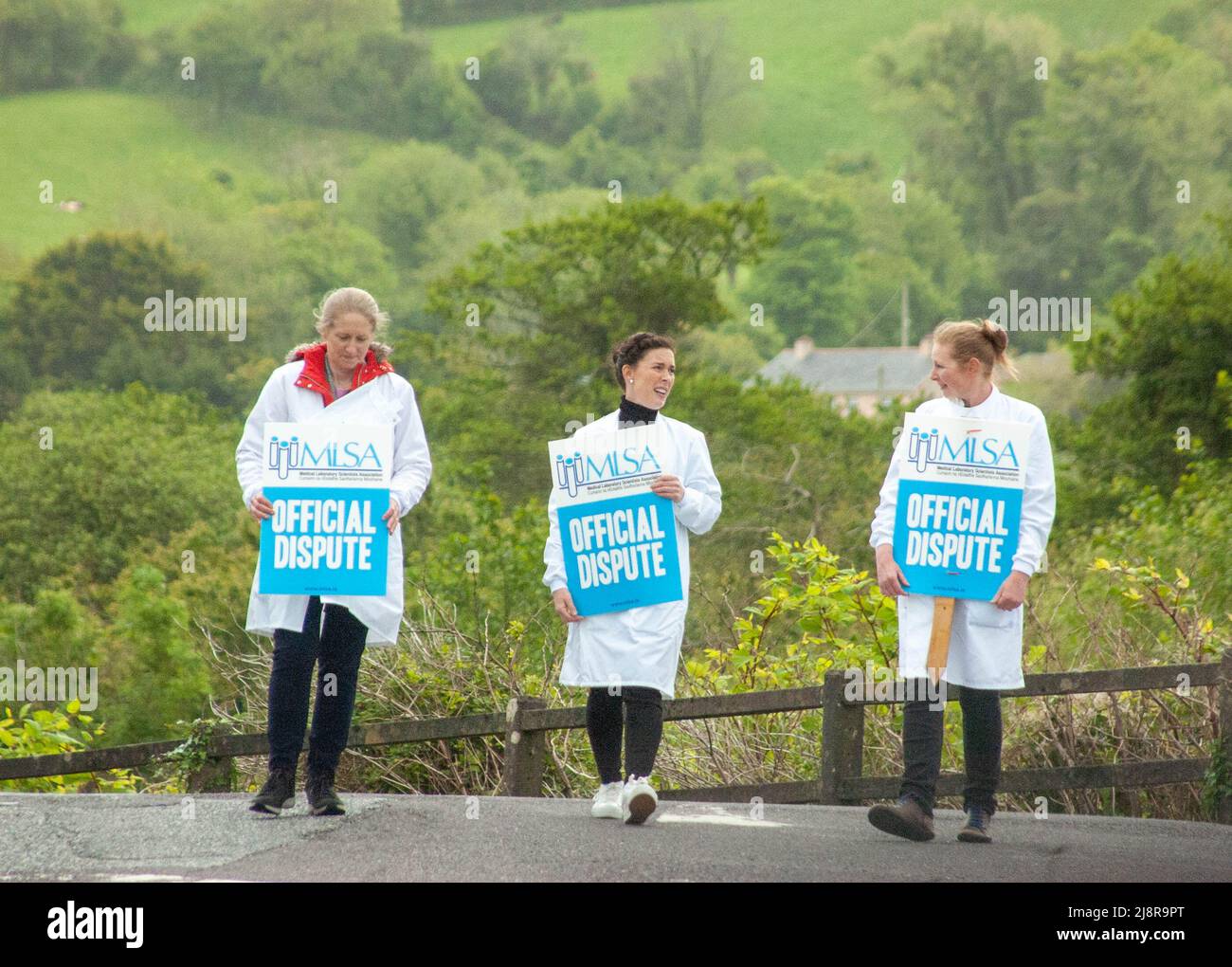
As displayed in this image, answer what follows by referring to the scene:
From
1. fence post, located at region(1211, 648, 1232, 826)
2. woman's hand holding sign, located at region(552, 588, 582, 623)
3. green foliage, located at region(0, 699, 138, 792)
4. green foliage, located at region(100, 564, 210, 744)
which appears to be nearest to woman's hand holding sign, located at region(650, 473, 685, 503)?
woman's hand holding sign, located at region(552, 588, 582, 623)

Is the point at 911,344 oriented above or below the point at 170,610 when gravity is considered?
above

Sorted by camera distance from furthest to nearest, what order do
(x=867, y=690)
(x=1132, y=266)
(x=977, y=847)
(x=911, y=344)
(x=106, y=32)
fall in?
(x=106, y=32)
(x=911, y=344)
(x=1132, y=266)
(x=867, y=690)
(x=977, y=847)

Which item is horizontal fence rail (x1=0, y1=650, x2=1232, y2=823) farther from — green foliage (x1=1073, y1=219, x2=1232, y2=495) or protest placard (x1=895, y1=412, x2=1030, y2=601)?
Result: green foliage (x1=1073, y1=219, x2=1232, y2=495)

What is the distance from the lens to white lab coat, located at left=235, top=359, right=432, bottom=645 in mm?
6852

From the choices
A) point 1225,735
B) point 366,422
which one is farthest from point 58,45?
point 1225,735

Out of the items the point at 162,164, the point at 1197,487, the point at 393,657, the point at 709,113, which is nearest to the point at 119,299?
the point at 162,164

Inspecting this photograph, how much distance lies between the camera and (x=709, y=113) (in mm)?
132750

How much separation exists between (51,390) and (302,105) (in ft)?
173

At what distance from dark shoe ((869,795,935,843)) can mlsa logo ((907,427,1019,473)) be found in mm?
1245

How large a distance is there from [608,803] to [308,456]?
1.80 metres

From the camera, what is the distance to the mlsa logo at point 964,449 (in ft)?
22.0

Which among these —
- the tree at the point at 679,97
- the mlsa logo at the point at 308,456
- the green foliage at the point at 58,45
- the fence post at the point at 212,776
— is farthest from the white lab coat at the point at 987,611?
the green foliage at the point at 58,45

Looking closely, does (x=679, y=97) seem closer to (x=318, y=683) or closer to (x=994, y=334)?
(x=994, y=334)
